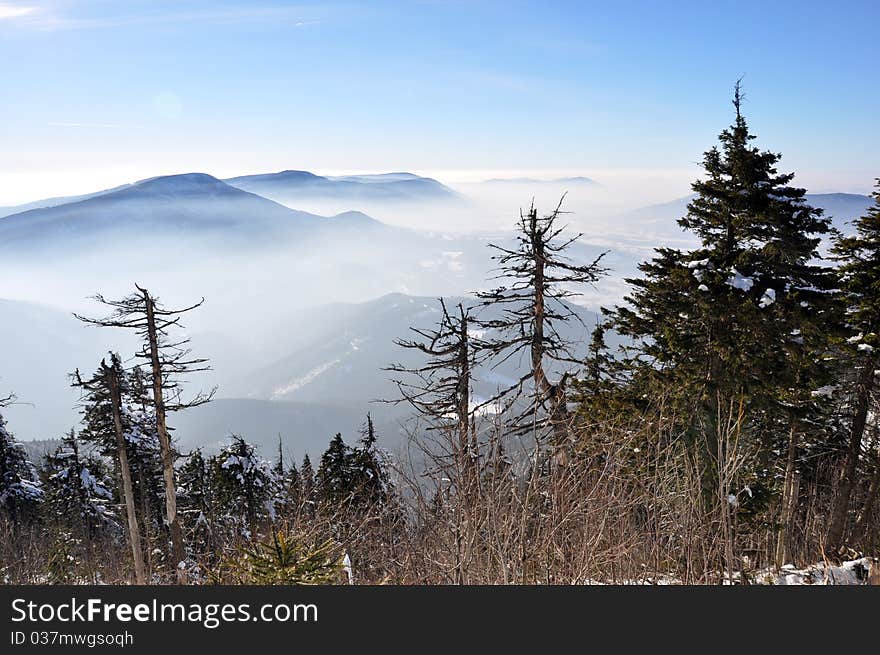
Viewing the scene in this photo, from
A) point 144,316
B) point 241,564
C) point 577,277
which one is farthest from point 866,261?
point 144,316

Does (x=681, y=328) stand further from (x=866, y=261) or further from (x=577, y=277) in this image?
(x=866, y=261)

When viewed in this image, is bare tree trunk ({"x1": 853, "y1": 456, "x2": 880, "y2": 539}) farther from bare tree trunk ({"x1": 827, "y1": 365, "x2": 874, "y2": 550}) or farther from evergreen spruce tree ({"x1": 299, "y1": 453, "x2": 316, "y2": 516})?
evergreen spruce tree ({"x1": 299, "y1": 453, "x2": 316, "y2": 516})

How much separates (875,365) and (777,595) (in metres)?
13.0

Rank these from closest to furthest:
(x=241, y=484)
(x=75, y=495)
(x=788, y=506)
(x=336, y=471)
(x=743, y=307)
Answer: (x=743, y=307), (x=788, y=506), (x=241, y=484), (x=336, y=471), (x=75, y=495)

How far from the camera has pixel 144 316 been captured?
15250 mm

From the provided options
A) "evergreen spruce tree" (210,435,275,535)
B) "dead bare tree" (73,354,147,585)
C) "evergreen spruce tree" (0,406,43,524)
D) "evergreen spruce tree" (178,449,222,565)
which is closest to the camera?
"dead bare tree" (73,354,147,585)

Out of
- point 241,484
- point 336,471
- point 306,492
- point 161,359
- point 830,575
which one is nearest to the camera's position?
point 830,575

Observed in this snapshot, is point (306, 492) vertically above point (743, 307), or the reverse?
point (743, 307)

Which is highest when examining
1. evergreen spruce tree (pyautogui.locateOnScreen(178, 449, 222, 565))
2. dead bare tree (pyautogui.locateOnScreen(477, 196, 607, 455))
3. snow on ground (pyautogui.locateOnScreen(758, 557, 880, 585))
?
dead bare tree (pyautogui.locateOnScreen(477, 196, 607, 455))

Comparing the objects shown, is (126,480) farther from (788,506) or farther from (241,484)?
(788,506)

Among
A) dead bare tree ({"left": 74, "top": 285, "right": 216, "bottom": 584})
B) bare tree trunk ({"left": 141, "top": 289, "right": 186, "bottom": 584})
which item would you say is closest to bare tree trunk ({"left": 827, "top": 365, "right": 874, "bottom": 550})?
dead bare tree ({"left": 74, "top": 285, "right": 216, "bottom": 584})

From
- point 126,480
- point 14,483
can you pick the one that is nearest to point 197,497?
point 14,483

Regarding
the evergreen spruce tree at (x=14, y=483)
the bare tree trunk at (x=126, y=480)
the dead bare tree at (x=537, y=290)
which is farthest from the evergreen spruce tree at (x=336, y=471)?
the evergreen spruce tree at (x=14, y=483)

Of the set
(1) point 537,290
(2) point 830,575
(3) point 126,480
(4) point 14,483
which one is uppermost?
(1) point 537,290
